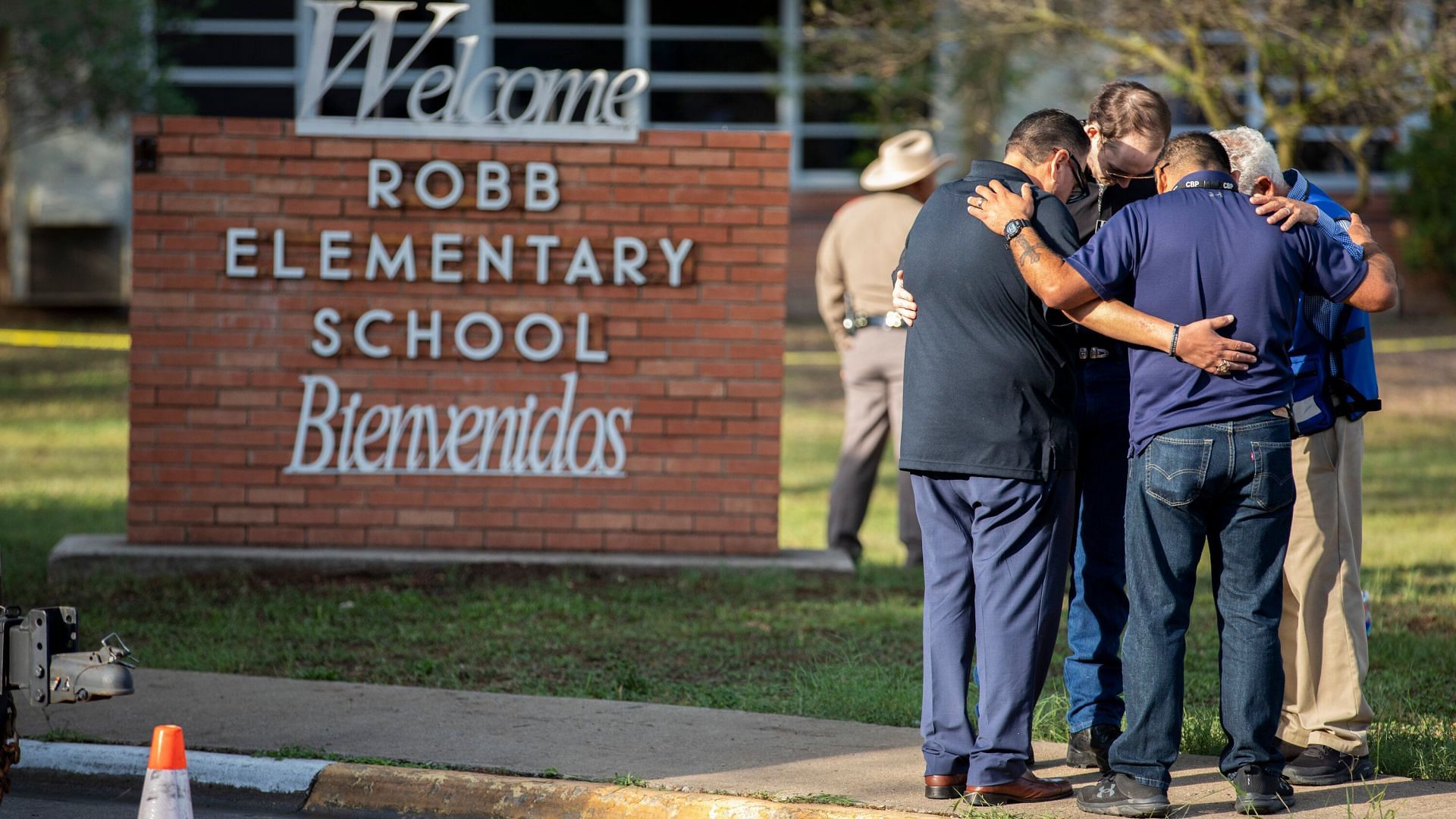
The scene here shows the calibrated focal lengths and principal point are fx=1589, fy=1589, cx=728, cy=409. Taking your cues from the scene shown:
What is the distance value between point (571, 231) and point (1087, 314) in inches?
162

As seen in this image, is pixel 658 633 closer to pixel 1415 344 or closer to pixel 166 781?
pixel 166 781

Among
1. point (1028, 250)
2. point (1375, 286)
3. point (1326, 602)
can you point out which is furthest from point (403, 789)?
point (1375, 286)

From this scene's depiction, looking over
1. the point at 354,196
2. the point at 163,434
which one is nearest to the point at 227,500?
the point at 163,434

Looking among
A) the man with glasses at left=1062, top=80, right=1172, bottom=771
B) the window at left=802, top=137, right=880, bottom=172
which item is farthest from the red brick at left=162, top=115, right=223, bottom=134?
the window at left=802, top=137, right=880, bottom=172

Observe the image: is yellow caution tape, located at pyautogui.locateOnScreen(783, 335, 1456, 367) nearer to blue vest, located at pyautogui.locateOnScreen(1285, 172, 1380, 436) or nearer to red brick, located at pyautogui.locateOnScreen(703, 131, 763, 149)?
red brick, located at pyautogui.locateOnScreen(703, 131, 763, 149)

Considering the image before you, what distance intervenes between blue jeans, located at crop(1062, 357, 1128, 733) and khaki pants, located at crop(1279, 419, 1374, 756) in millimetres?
479

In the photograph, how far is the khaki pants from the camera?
14.7ft

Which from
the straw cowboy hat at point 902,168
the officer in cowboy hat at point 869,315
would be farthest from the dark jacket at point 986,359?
the straw cowboy hat at point 902,168

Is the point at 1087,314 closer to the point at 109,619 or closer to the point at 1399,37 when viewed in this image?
the point at 109,619

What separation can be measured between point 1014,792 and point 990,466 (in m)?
0.90

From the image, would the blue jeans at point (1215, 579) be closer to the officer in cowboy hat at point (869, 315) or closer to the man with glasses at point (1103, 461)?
the man with glasses at point (1103, 461)

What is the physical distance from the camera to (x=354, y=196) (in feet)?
25.4

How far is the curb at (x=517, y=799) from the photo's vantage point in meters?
4.35

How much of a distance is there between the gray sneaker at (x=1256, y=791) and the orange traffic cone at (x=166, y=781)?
266 centimetres
